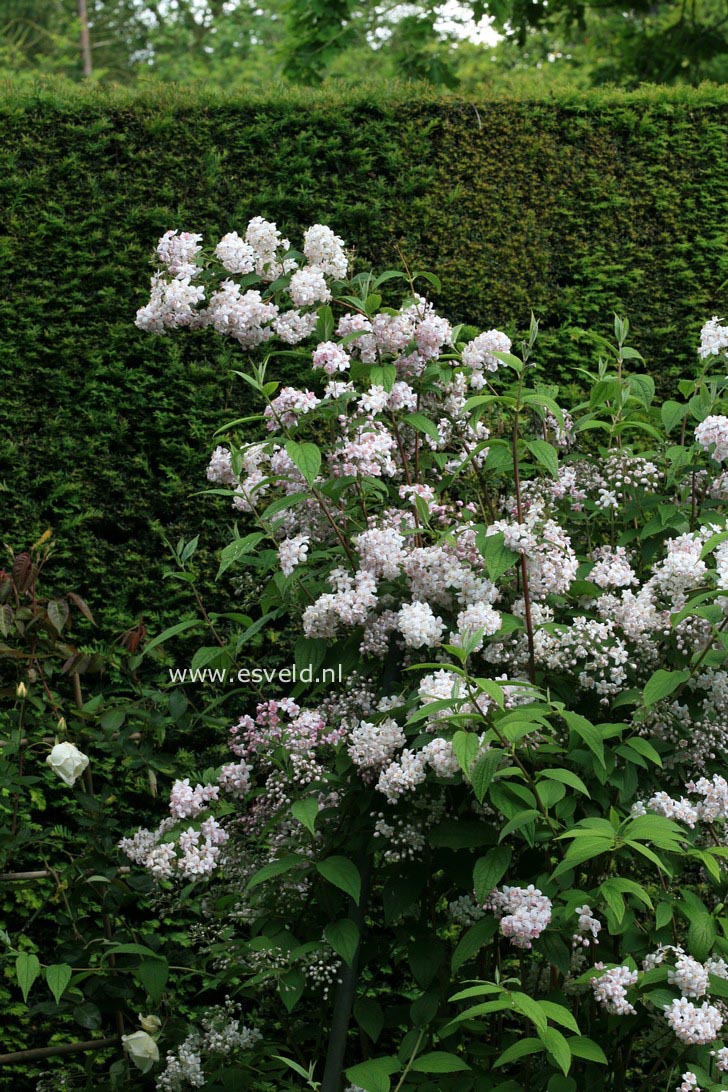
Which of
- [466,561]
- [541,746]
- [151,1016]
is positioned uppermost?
[466,561]

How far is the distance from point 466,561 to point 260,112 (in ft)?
9.26

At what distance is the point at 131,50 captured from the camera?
19188mm

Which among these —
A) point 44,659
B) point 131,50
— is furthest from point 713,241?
point 131,50

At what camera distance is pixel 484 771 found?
77.2 inches

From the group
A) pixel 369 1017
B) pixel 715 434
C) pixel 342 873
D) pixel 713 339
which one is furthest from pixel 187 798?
pixel 713 339

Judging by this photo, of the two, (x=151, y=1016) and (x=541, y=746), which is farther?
(x=151, y=1016)

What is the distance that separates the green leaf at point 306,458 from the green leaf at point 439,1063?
1105 mm

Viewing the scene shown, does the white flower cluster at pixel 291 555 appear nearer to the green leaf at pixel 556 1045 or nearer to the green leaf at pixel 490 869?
the green leaf at pixel 490 869

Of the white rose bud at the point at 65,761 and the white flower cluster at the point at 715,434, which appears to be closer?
the white flower cluster at the point at 715,434

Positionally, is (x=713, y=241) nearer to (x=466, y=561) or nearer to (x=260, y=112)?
(x=260, y=112)

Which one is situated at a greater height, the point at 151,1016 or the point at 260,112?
the point at 260,112

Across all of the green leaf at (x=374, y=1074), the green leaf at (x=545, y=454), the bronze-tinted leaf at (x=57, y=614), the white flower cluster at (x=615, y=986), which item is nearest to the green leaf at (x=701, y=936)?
the white flower cluster at (x=615, y=986)

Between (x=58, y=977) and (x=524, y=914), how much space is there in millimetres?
1403

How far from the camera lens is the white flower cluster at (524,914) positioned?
1972mm
